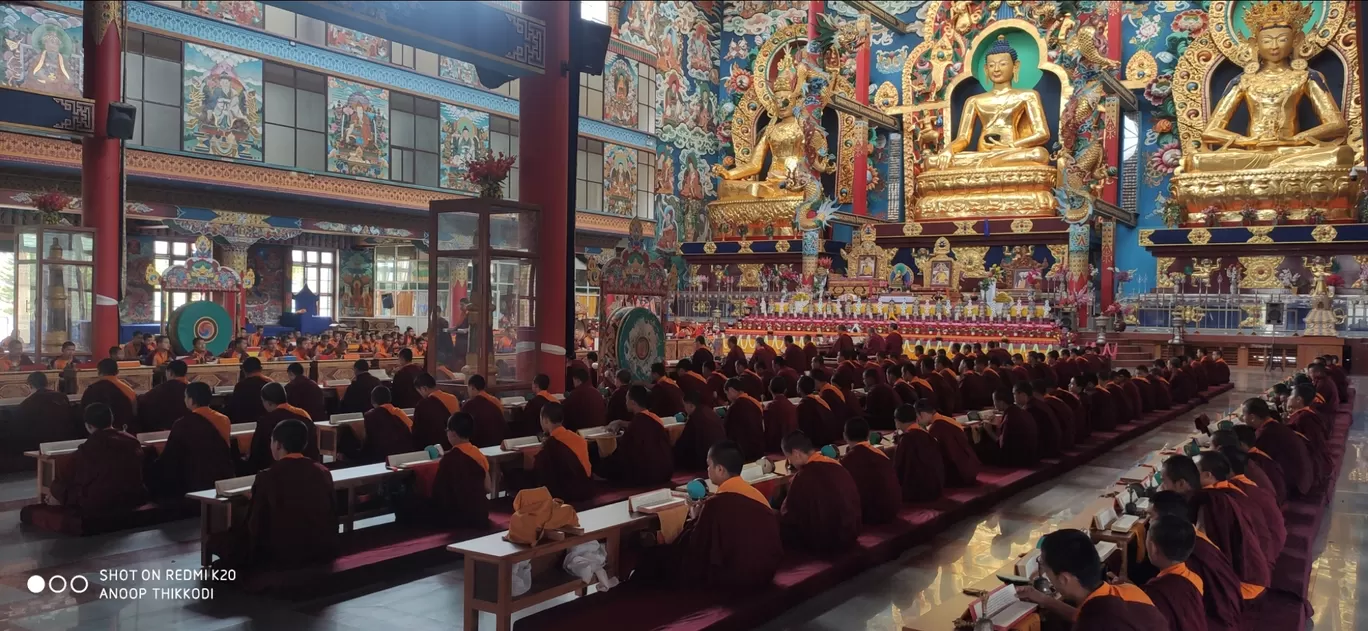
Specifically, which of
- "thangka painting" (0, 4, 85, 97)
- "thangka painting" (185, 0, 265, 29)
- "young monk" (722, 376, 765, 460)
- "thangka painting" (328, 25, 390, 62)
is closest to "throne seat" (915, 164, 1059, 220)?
"thangka painting" (328, 25, 390, 62)

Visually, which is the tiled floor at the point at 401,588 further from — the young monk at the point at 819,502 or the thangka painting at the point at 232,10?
the thangka painting at the point at 232,10

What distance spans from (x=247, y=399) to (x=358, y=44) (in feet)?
45.8

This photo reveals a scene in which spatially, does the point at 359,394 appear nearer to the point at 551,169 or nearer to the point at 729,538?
the point at 551,169

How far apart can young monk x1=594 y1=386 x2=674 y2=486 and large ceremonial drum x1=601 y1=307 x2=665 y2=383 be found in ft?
12.8

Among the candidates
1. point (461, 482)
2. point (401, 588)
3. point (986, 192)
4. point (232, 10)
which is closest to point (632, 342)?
point (461, 482)

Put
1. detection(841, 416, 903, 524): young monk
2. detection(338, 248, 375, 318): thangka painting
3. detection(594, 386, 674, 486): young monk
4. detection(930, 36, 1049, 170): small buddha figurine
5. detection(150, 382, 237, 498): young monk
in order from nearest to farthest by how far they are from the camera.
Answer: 1. detection(841, 416, 903, 524): young monk
2. detection(150, 382, 237, 498): young monk
3. detection(594, 386, 674, 486): young monk
4. detection(338, 248, 375, 318): thangka painting
5. detection(930, 36, 1049, 170): small buddha figurine

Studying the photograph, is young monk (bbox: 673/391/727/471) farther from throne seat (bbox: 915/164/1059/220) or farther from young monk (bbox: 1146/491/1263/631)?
throne seat (bbox: 915/164/1059/220)

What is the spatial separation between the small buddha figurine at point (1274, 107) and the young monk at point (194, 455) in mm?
21747

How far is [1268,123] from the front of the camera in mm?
21594

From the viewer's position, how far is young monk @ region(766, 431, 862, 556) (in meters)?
5.95

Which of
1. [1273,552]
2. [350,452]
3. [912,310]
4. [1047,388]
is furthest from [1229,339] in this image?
[350,452]

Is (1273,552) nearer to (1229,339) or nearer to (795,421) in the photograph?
(795,421)

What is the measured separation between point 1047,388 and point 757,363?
→ 4.81m

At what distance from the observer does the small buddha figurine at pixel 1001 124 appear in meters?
24.3
